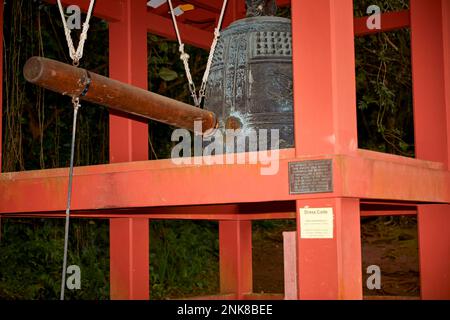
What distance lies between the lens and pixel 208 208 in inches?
201

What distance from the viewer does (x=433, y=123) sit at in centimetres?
464

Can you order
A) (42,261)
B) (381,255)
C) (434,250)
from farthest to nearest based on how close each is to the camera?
(381,255) < (42,261) < (434,250)

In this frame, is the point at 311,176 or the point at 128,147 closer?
the point at 311,176

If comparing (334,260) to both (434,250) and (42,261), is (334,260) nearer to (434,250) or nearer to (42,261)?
(434,250)

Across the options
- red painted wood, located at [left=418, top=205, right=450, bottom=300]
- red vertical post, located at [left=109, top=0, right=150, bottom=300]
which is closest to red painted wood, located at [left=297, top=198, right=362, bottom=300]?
Result: red painted wood, located at [left=418, top=205, right=450, bottom=300]

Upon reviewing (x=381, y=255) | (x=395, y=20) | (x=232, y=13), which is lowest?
(x=381, y=255)

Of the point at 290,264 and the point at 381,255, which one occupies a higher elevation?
the point at 381,255

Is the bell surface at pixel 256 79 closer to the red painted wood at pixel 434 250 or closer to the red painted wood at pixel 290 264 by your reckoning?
the red painted wood at pixel 290 264

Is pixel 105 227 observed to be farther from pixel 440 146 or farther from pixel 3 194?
pixel 440 146

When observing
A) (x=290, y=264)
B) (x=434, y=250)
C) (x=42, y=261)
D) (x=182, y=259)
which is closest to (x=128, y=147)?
(x=290, y=264)

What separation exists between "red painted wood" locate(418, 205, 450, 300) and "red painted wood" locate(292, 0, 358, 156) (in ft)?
4.67

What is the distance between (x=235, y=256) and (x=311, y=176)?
3397 mm

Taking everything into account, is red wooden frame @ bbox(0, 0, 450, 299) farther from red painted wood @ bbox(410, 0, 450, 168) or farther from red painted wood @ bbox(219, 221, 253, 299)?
red painted wood @ bbox(219, 221, 253, 299)

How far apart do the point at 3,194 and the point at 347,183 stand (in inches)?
88.9
